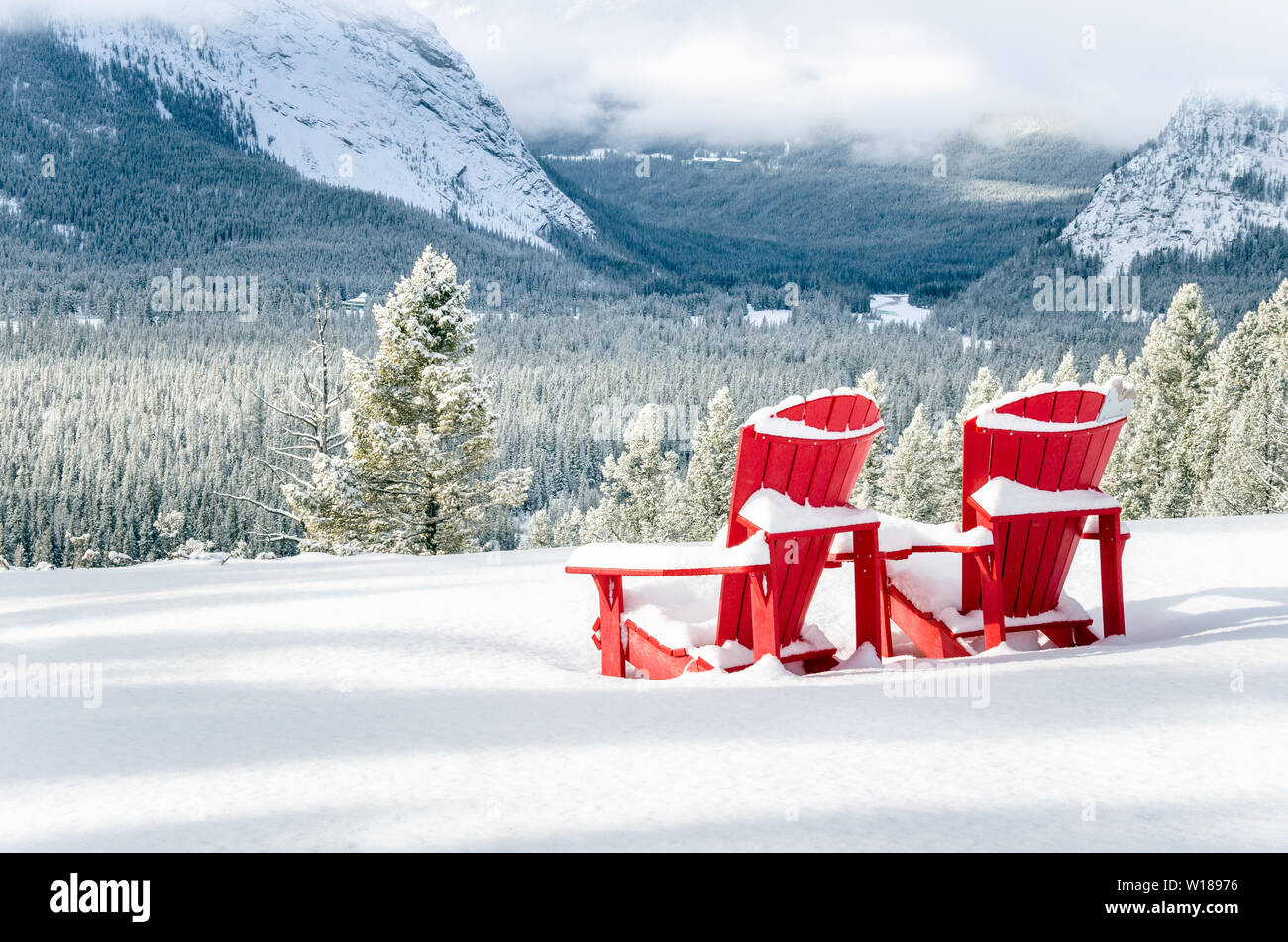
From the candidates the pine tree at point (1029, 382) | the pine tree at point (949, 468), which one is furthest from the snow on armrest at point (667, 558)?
the pine tree at point (949, 468)

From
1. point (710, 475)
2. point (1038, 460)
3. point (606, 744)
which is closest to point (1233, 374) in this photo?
point (710, 475)

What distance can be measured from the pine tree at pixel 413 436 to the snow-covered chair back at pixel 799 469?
11.5 metres

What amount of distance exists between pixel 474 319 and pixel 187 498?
65335 mm

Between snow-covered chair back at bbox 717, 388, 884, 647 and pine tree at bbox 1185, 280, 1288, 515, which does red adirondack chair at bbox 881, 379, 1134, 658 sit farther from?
pine tree at bbox 1185, 280, 1288, 515

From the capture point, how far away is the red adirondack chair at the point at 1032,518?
5555 mm

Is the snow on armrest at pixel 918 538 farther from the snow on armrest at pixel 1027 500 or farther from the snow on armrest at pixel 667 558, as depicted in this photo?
the snow on armrest at pixel 667 558

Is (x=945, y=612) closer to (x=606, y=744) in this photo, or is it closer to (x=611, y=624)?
(x=611, y=624)

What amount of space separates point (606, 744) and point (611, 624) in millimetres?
1693

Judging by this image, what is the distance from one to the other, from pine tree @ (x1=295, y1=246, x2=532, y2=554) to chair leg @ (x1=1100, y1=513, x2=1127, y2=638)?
472 inches

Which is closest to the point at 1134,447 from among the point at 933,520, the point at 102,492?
the point at 933,520

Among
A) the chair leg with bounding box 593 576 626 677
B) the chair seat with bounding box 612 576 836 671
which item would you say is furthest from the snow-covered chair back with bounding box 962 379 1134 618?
the chair leg with bounding box 593 576 626 677

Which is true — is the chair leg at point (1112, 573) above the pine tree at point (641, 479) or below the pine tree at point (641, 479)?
above

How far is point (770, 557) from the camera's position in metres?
5.08
